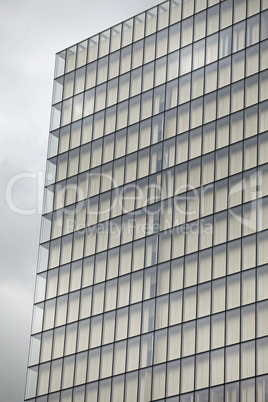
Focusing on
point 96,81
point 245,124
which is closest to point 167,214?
point 245,124

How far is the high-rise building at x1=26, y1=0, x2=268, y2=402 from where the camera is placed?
8806cm

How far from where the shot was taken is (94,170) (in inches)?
4119

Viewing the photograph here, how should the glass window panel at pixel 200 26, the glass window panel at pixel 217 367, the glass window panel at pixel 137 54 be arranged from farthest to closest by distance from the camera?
the glass window panel at pixel 137 54
the glass window panel at pixel 200 26
the glass window panel at pixel 217 367

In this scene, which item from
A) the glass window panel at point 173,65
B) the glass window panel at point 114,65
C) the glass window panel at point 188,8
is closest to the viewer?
the glass window panel at point 173,65

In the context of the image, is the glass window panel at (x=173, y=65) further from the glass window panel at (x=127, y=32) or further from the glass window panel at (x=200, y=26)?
the glass window panel at (x=127, y=32)

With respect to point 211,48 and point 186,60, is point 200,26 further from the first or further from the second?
point 186,60

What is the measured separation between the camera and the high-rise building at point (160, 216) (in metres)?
88.1

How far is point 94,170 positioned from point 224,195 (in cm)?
1711

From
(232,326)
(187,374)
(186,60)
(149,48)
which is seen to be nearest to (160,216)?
(232,326)

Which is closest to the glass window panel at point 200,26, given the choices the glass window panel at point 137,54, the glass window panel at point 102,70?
the glass window panel at point 137,54

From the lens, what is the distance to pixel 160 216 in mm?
96688

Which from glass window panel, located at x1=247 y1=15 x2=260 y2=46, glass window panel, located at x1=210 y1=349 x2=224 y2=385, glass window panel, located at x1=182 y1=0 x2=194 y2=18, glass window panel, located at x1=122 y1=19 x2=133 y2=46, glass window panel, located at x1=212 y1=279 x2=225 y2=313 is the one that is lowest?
glass window panel, located at x1=210 y1=349 x2=224 y2=385

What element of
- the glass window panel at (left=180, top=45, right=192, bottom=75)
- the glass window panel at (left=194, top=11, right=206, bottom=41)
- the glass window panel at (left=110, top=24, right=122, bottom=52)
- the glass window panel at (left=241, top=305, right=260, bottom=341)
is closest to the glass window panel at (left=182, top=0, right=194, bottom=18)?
the glass window panel at (left=194, top=11, right=206, bottom=41)

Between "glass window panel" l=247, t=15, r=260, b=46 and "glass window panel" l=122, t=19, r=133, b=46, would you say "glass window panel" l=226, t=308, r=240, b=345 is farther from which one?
"glass window panel" l=122, t=19, r=133, b=46
